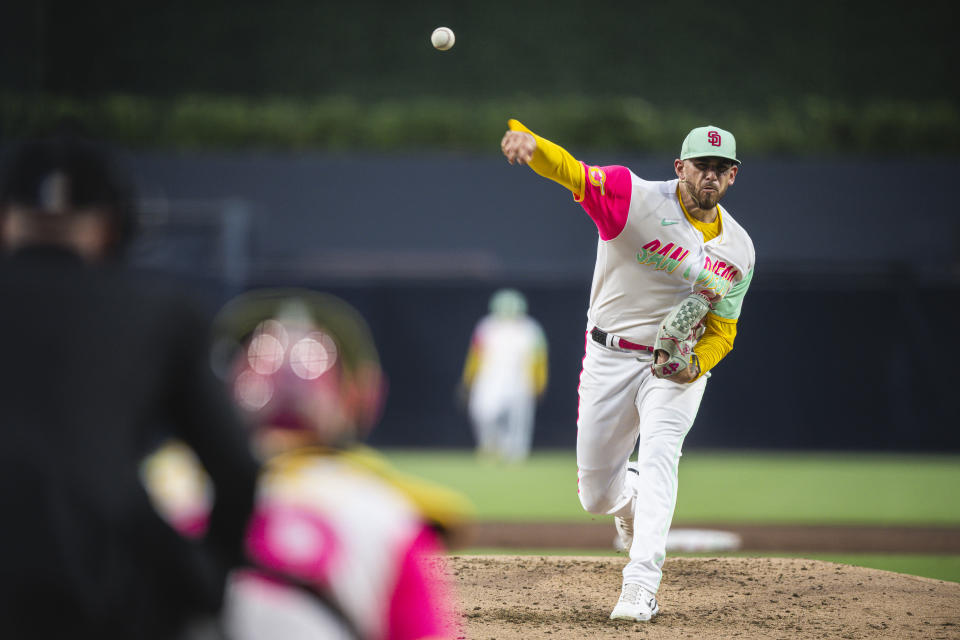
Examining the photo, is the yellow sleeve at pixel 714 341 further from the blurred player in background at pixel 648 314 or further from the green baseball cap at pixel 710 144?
the green baseball cap at pixel 710 144

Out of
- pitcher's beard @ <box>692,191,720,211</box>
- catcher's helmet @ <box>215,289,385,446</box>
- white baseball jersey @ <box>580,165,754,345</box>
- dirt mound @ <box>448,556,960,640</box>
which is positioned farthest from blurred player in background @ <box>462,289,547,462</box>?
catcher's helmet @ <box>215,289,385,446</box>

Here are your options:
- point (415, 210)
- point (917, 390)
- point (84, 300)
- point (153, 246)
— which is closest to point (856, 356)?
point (917, 390)

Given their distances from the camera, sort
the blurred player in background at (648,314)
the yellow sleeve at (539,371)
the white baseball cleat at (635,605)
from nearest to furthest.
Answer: the white baseball cleat at (635,605), the blurred player in background at (648,314), the yellow sleeve at (539,371)

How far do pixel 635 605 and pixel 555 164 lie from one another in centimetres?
210

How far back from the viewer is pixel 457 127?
20.2 meters

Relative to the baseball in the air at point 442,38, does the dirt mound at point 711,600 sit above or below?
below

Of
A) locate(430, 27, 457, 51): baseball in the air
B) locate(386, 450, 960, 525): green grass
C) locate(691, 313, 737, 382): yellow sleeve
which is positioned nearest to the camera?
locate(691, 313, 737, 382): yellow sleeve

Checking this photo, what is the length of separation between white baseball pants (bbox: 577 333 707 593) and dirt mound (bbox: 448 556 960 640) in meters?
0.40

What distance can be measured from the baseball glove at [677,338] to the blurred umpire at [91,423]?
3.69 meters

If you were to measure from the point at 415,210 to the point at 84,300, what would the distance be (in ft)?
55.5

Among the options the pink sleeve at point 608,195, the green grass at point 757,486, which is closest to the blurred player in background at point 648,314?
the pink sleeve at point 608,195

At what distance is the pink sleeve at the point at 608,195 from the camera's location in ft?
18.2

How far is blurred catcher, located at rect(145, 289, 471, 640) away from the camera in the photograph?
2.13 metres

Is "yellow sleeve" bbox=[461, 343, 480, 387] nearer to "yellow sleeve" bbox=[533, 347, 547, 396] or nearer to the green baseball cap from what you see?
"yellow sleeve" bbox=[533, 347, 547, 396]
